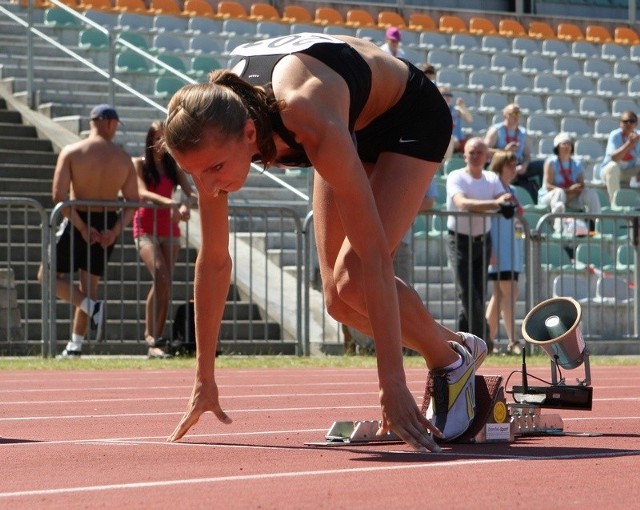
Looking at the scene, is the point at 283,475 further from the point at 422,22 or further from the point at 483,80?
the point at 422,22

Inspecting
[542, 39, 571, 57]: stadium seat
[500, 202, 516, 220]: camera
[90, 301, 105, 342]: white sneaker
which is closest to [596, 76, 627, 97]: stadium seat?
[542, 39, 571, 57]: stadium seat

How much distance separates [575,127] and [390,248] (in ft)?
60.7

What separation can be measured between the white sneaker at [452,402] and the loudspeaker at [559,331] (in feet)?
2.09

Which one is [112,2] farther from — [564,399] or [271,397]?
[564,399]

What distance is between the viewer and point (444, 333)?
5.81 metres

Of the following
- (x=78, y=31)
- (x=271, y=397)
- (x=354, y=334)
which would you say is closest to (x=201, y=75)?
(x=78, y=31)

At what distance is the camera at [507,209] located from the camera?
13758 millimetres

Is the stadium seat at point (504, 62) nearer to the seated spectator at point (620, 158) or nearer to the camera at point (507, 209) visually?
the seated spectator at point (620, 158)

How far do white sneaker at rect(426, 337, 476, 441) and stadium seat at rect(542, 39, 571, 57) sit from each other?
72.1 feet

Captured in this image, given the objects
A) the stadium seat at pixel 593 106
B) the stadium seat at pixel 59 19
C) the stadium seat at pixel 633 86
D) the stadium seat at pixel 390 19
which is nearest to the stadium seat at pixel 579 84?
the stadium seat at pixel 593 106

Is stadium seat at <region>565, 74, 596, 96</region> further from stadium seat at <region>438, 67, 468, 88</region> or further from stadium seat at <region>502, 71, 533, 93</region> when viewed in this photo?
stadium seat at <region>438, 67, 468, 88</region>

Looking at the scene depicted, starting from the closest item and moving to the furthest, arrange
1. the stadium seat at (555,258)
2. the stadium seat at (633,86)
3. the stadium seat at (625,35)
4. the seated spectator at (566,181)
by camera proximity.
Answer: the stadium seat at (555,258) < the seated spectator at (566,181) < the stadium seat at (633,86) < the stadium seat at (625,35)

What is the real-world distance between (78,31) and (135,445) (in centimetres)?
1535

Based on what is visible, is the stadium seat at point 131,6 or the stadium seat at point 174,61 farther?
the stadium seat at point 131,6
